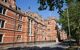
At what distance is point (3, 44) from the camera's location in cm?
3167

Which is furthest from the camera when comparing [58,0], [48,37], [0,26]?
[48,37]

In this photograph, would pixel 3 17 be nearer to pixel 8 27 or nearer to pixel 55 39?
pixel 8 27

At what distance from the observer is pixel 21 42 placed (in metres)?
41.1

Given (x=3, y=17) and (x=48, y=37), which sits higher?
(x=3, y=17)

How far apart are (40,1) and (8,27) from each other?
70.2 ft

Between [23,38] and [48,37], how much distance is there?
31.2 meters

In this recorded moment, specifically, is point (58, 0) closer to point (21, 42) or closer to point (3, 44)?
point (3, 44)

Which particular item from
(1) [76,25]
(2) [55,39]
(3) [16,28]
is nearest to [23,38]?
(3) [16,28]

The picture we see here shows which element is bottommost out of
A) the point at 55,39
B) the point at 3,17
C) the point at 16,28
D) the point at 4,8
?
the point at 55,39

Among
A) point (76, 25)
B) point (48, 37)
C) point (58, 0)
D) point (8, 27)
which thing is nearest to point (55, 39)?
point (48, 37)

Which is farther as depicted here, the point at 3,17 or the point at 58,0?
the point at 3,17

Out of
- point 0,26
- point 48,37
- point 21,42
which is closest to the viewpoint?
point 0,26

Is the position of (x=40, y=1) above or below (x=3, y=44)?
above

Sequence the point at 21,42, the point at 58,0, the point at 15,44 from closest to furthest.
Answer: the point at 58,0 → the point at 15,44 → the point at 21,42
